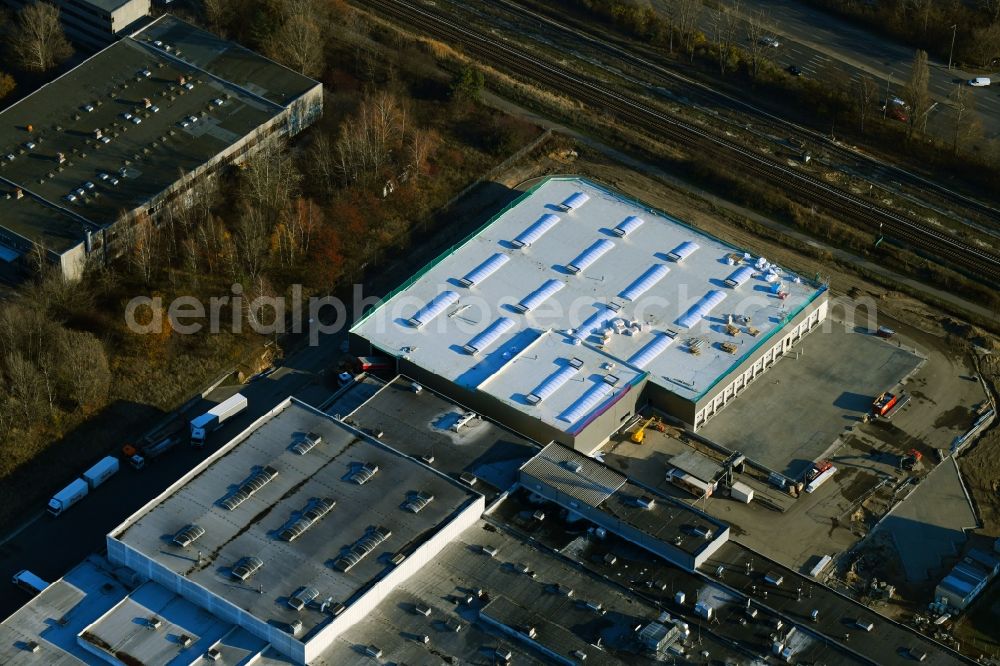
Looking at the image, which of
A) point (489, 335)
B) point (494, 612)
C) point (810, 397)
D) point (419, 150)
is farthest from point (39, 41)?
point (494, 612)

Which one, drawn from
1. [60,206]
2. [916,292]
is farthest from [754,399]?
[60,206]

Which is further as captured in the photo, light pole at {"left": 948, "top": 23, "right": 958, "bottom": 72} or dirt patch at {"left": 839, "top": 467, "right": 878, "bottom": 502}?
light pole at {"left": 948, "top": 23, "right": 958, "bottom": 72}

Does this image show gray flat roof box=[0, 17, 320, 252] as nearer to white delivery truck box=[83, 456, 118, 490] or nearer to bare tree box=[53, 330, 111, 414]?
bare tree box=[53, 330, 111, 414]

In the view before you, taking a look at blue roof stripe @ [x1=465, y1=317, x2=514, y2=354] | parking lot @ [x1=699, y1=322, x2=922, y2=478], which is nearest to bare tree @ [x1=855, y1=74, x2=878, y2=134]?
parking lot @ [x1=699, y1=322, x2=922, y2=478]

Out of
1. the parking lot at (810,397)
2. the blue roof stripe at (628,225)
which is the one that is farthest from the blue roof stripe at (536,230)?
the parking lot at (810,397)

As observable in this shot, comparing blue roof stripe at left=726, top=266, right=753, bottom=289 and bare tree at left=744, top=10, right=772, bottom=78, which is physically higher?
bare tree at left=744, top=10, right=772, bottom=78
